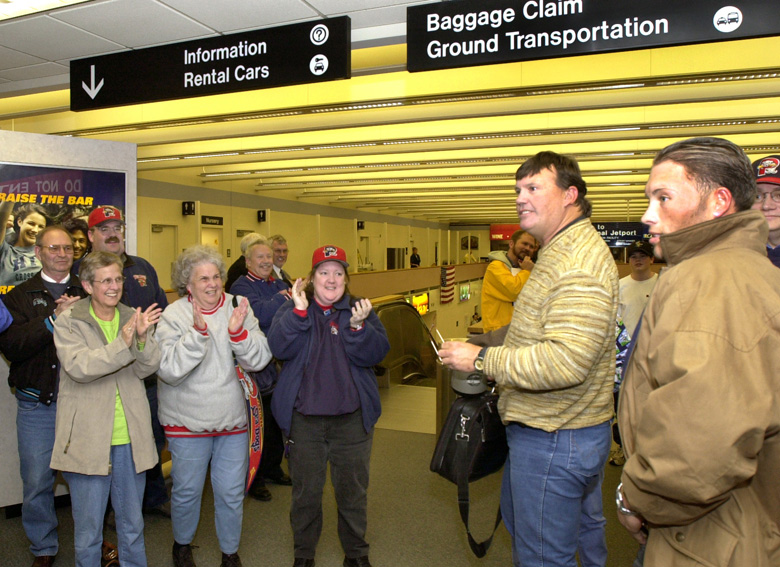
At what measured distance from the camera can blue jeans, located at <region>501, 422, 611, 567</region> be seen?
192cm

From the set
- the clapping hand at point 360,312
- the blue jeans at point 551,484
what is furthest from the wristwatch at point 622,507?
the clapping hand at point 360,312

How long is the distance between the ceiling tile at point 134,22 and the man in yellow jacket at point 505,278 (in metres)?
2.95

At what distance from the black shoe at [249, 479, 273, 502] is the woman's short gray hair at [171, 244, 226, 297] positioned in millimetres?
1638

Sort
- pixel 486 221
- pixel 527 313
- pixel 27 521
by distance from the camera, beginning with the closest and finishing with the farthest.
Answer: pixel 527 313 < pixel 27 521 < pixel 486 221

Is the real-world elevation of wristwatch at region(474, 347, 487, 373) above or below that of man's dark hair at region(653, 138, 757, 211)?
below

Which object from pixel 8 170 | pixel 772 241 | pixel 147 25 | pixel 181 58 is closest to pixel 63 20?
pixel 147 25

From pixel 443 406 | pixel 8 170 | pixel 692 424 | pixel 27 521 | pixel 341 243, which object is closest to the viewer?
pixel 692 424

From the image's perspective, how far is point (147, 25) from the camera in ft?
14.6

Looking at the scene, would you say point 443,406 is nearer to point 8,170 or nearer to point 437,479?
point 437,479

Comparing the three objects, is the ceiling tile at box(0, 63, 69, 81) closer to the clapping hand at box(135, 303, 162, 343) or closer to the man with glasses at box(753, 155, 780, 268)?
the clapping hand at box(135, 303, 162, 343)

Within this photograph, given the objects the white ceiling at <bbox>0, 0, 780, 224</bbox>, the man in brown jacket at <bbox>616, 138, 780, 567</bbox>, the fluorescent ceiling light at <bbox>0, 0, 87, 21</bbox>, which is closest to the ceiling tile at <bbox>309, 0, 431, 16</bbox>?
the white ceiling at <bbox>0, 0, 780, 224</bbox>

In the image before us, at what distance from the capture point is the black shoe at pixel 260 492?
4.05 meters

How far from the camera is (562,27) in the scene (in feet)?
10.8

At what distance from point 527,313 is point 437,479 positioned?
2.82m
